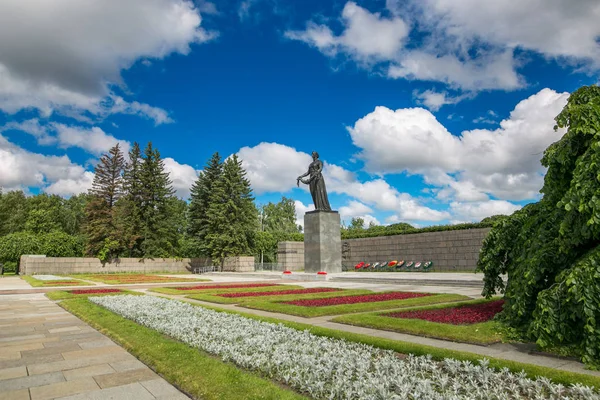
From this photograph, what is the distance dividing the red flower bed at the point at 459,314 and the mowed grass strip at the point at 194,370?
14.2ft

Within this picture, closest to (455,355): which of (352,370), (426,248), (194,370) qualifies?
(352,370)

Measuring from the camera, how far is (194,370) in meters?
4.49

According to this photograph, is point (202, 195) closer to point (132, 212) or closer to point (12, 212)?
point (132, 212)

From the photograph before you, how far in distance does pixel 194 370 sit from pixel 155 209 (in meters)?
35.8

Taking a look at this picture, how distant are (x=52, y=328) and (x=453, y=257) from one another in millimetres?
23236

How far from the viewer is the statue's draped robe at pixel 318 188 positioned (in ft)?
78.5

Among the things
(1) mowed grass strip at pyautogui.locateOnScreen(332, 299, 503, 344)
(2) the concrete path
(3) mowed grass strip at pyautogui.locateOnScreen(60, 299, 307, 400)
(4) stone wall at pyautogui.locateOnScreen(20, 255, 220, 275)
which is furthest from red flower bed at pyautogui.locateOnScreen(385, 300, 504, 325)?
(4) stone wall at pyautogui.locateOnScreen(20, 255, 220, 275)

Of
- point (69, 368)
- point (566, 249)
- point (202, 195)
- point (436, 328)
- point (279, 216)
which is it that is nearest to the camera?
point (69, 368)

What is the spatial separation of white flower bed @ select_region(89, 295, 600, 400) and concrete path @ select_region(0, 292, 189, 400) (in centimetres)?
106

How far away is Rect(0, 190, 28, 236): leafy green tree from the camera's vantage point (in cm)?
5281

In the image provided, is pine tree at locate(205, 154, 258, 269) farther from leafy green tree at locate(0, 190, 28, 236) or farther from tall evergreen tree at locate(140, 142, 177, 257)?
leafy green tree at locate(0, 190, 28, 236)

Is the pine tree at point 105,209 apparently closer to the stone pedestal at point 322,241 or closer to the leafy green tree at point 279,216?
the stone pedestal at point 322,241

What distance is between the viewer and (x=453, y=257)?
998 inches

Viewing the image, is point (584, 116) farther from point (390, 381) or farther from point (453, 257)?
point (453, 257)
